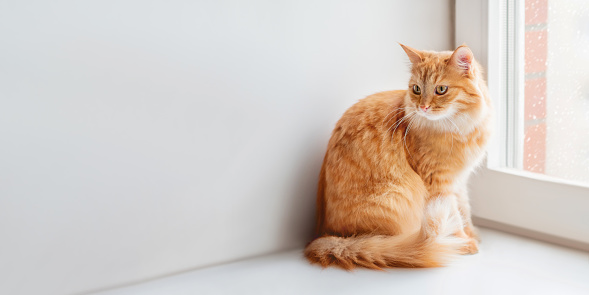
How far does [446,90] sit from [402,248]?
0.41m

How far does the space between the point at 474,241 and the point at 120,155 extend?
0.94m

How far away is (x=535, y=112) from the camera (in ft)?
4.97

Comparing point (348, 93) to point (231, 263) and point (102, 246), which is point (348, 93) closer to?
point (231, 263)

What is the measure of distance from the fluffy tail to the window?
300mm

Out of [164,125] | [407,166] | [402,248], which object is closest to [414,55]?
[407,166]

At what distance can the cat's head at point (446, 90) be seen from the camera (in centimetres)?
124

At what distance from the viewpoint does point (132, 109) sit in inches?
45.1

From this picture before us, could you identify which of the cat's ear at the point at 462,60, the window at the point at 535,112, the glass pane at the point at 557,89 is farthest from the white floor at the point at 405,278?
the cat's ear at the point at 462,60

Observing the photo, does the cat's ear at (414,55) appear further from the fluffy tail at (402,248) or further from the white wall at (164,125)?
the fluffy tail at (402,248)

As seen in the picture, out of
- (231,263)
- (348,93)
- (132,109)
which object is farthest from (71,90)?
(348,93)

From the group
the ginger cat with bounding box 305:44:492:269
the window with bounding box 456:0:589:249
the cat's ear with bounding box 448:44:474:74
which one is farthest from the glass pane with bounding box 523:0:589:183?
the cat's ear with bounding box 448:44:474:74

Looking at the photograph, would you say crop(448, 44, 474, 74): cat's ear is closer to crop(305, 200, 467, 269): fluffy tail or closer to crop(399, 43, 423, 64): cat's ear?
crop(399, 43, 423, 64): cat's ear

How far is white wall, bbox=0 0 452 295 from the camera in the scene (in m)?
1.04

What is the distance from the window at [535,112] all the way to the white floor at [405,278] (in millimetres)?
142
